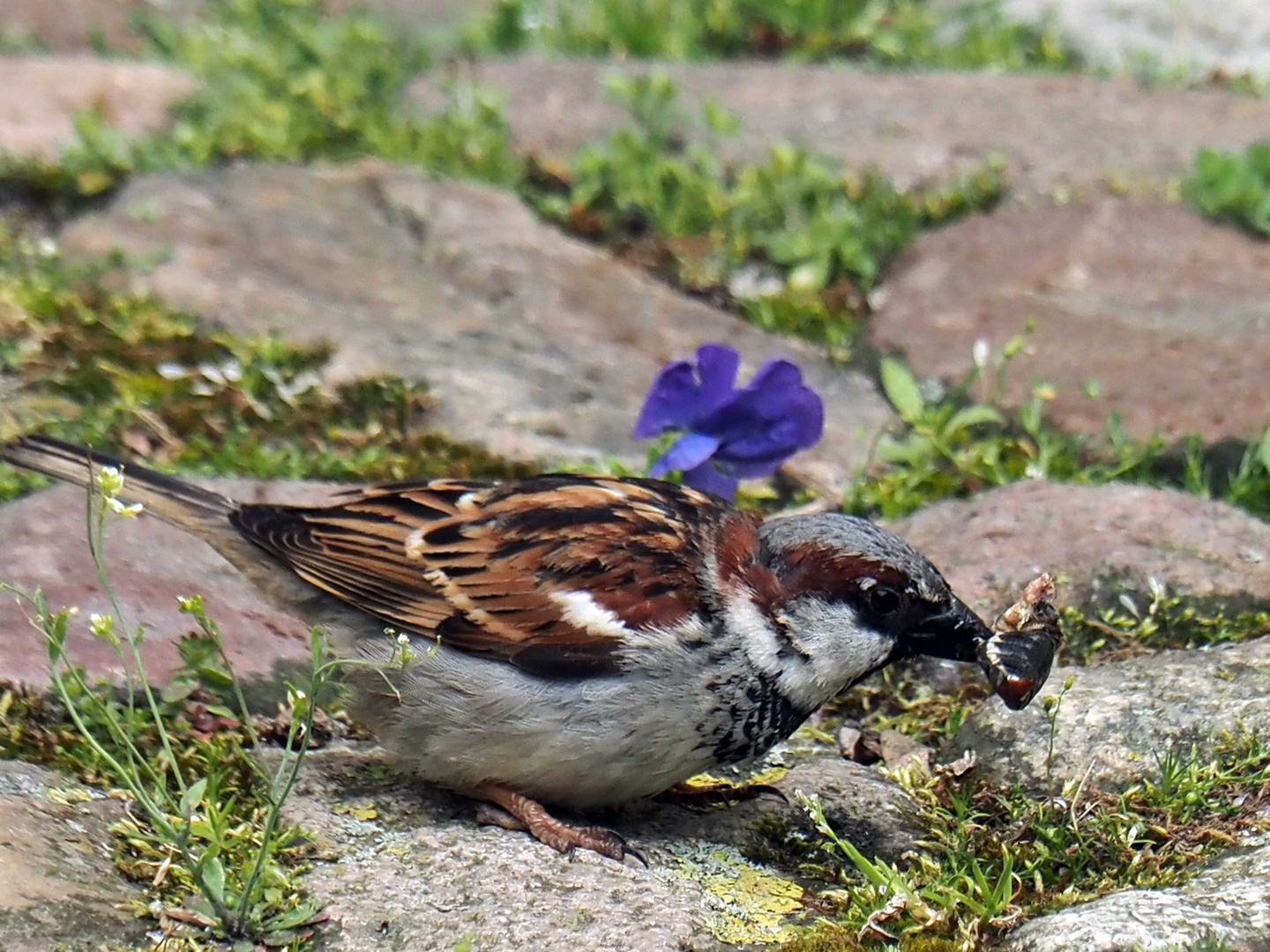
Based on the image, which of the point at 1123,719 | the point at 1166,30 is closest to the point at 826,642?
the point at 1123,719

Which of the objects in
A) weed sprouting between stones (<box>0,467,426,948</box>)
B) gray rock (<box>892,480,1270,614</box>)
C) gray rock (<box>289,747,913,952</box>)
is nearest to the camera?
weed sprouting between stones (<box>0,467,426,948</box>)

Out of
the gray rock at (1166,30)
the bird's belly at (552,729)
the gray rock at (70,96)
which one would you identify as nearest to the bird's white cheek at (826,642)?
the bird's belly at (552,729)

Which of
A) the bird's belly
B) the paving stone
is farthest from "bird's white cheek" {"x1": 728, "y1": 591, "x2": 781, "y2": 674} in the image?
the paving stone

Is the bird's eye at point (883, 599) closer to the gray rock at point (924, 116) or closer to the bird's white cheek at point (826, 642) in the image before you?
the bird's white cheek at point (826, 642)

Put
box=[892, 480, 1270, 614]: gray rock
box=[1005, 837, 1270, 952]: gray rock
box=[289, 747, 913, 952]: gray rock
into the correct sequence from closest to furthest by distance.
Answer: box=[1005, 837, 1270, 952]: gray rock
box=[289, 747, 913, 952]: gray rock
box=[892, 480, 1270, 614]: gray rock

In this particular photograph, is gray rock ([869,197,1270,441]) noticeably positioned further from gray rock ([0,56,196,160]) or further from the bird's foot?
gray rock ([0,56,196,160])

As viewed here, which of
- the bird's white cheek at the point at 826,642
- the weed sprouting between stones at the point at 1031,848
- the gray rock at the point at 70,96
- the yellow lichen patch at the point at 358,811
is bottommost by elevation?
the yellow lichen patch at the point at 358,811

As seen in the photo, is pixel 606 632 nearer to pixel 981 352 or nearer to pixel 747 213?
pixel 981 352
